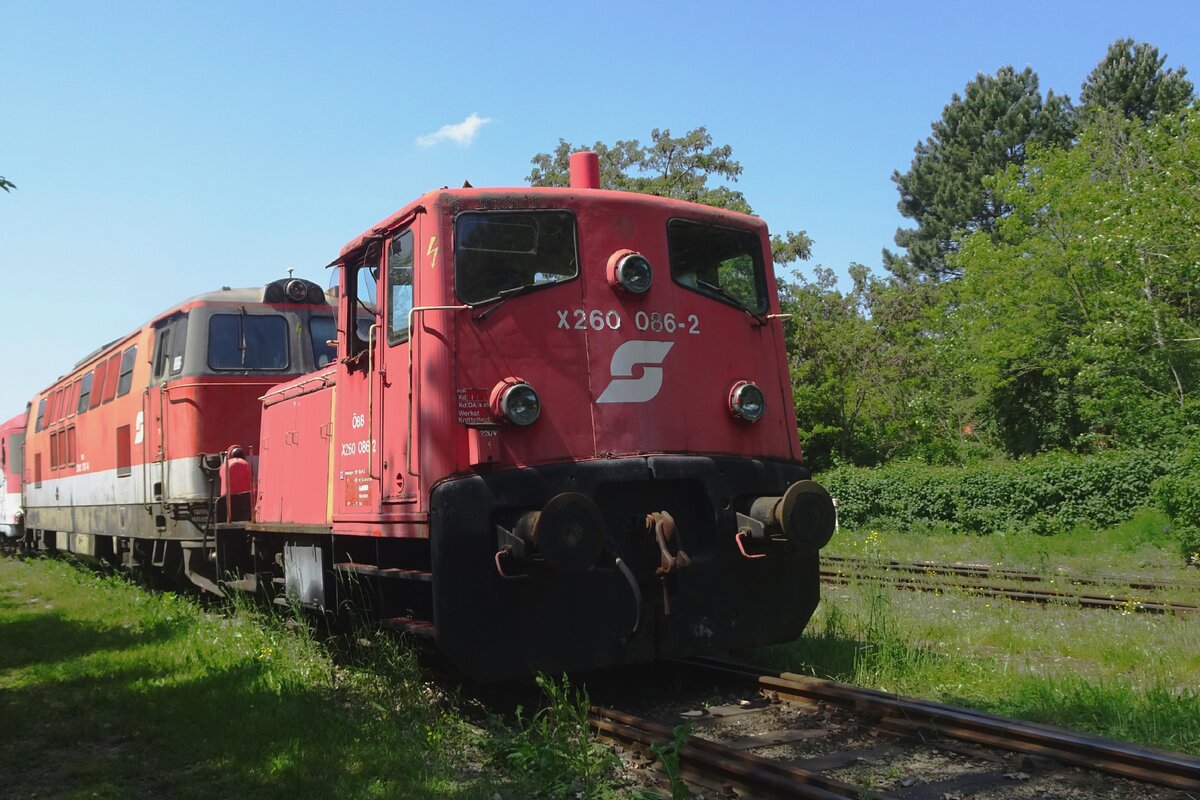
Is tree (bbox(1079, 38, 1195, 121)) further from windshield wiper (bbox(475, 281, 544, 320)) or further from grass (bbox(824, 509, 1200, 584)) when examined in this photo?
windshield wiper (bbox(475, 281, 544, 320))

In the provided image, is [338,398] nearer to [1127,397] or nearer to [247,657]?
[247,657]

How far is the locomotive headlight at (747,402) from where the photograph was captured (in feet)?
22.5

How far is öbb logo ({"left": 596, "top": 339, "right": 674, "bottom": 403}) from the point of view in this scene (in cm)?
649

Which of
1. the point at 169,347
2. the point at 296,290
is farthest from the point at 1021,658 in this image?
the point at 169,347

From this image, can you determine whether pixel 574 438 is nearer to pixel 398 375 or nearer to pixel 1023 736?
pixel 398 375

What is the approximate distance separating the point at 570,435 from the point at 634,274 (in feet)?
3.71

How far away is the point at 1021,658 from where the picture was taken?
801cm

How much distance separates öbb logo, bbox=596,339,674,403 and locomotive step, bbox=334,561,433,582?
149 cm

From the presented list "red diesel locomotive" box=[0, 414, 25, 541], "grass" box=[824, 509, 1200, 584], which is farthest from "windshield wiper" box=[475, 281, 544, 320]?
"red diesel locomotive" box=[0, 414, 25, 541]

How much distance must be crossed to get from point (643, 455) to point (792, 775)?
2.32m

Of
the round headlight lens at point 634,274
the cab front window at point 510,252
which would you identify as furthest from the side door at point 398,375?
the round headlight lens at point 634,274

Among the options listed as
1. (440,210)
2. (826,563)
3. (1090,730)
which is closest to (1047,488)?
(826,563)

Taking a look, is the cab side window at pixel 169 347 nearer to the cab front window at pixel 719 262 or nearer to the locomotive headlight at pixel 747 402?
the cab front window at pixel 719 262

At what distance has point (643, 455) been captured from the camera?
21.1 feet
